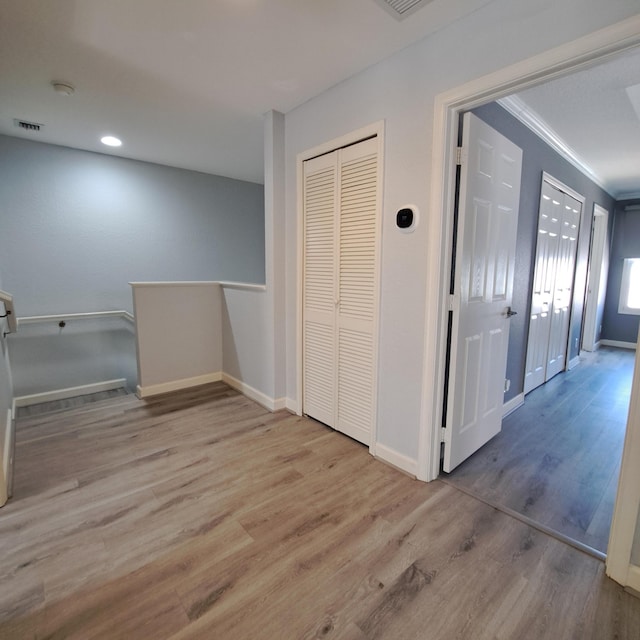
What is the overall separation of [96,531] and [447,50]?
2.92m

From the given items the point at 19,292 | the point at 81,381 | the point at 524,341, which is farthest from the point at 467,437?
the point at 19,292

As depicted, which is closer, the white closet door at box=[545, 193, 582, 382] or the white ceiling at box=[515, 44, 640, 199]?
the white ceiling at box=[515, 44, 640, 199]

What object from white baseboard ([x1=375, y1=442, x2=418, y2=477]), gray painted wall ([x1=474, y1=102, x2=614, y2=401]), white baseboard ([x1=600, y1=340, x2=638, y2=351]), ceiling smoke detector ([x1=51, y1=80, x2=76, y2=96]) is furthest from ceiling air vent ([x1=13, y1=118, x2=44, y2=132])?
white baseboard ([x1=600, y1=340, x2=638, y2=351])

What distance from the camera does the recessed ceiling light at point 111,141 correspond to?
3271 mm

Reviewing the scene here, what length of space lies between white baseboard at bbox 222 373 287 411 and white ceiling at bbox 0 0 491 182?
2388 millimetres

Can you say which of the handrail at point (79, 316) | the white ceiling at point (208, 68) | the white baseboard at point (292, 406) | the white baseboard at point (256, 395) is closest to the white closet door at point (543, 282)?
the white ceiling at point (208, 68)

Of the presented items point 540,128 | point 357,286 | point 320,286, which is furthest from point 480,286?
point 540,128

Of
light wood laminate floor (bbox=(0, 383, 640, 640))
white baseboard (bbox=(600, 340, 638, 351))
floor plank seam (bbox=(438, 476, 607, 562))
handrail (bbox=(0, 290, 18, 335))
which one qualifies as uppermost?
handrail (bbox=(0, 290, 18, 335))

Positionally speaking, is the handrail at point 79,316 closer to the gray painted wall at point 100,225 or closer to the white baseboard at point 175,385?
the gray painted wall at point 100,225

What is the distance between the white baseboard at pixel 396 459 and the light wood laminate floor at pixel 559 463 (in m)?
0.23

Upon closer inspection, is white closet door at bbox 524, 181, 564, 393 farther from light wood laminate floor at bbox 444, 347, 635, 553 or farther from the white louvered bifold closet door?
the white louvered bifold closet door

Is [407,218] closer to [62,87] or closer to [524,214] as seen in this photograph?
[524,214]

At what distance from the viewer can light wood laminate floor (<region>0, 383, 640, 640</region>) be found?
4.00ft

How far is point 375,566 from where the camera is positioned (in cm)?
145
